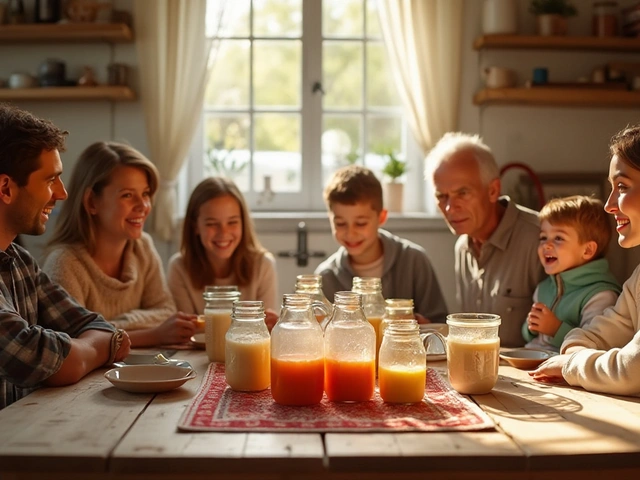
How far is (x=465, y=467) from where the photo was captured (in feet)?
4.08

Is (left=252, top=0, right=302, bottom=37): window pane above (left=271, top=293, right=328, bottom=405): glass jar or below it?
above

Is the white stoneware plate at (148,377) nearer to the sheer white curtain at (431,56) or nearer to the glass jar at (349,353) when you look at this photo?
the glass jar at (349,353)

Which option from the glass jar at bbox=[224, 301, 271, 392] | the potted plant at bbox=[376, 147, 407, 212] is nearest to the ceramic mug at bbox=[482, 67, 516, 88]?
the potted plant at bbox=[376, 147, 407, 212]

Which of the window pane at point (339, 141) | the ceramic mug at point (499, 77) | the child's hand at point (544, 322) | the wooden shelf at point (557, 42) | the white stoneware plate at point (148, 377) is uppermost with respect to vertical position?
the wooden shelf at point (557, 42)

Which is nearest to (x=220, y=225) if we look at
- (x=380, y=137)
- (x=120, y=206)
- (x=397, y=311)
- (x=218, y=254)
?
(x=218, y=254)

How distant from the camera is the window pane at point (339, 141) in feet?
14.9

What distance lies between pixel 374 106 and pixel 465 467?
3.52m

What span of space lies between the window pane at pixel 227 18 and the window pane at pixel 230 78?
71 millimetres

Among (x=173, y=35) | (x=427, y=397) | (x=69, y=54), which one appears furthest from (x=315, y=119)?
(x=427, y=397)

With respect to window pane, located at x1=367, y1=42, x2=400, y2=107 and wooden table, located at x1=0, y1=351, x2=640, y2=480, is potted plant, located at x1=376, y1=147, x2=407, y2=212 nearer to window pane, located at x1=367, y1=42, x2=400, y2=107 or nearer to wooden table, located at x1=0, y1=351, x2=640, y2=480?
window pane, located at x1=367, y1=42, x2=400, y2=107

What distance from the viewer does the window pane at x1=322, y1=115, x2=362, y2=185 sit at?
4531 mm

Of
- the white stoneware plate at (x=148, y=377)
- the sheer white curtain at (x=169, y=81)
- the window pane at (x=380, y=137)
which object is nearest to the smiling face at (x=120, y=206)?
the white stoneware plate at (x=148, y=377)

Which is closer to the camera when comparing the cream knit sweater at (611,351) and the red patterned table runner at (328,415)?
the red patterned table runner at (328,415)

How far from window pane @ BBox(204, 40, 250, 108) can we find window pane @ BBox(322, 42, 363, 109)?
451mm
